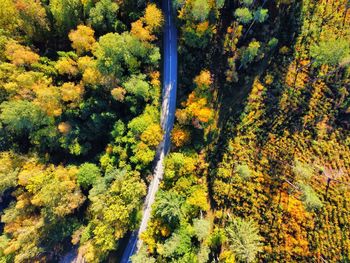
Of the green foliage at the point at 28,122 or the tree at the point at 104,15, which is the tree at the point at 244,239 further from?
the tree at the point at 104,15

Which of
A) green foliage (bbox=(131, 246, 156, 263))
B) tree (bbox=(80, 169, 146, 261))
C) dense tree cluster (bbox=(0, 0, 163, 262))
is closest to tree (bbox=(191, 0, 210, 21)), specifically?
dense tree cluster (bbox=(0, 0, 163, 262))

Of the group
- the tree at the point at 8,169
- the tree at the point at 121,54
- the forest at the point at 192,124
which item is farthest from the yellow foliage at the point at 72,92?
the tree at the point at 8,169

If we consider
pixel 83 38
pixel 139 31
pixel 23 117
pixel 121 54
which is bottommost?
pixel 23 117

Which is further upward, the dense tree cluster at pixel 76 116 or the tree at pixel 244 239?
the dense tree cluster at pixel 76 116

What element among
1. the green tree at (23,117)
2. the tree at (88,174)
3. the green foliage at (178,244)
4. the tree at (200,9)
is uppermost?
the tree at (200,9)

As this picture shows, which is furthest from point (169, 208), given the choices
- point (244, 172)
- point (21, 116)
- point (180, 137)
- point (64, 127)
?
point (21, 116)

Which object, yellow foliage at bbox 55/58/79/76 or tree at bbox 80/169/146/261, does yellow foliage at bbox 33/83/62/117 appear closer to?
yellow foliage at bbox 55/58/79/76

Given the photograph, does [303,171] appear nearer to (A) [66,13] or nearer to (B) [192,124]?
(B) [192,124]
